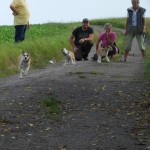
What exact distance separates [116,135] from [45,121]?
1.42 meters

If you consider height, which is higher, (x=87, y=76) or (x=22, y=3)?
(x=22, y=3)

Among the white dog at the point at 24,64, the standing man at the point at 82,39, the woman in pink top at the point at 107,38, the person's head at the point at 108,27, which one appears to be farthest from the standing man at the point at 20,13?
the white dog at the point at 24,64

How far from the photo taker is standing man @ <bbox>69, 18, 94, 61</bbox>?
2107cm

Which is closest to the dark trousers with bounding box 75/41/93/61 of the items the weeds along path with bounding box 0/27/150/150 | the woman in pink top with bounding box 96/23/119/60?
the woman in pink top with bounding box 96/23/119/60

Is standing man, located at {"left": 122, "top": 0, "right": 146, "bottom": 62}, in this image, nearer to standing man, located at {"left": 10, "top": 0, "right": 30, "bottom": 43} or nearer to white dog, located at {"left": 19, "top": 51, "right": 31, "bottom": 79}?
standing man, located at {"left": 10, "top": 0, "right": 30, "bottom": 43}

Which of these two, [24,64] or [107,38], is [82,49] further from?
[24,64]

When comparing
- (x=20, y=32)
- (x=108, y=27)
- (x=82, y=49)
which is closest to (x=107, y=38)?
(x=108, y=27)

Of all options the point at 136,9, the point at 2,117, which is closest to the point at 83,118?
the point at 2,117

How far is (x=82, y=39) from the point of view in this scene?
21016 mm

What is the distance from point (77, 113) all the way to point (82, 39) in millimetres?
10621

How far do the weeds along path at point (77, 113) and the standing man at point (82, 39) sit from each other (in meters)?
5.58

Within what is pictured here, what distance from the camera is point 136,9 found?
19.5m

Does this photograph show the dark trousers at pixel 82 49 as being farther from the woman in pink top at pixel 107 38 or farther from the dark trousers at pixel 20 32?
the dark trousers at pixel 20 32

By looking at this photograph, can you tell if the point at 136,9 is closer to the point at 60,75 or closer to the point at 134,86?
the point at 60,75
